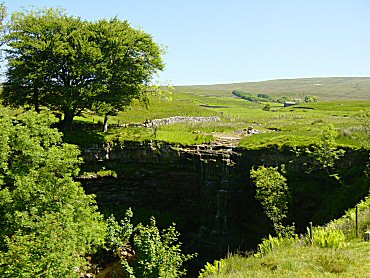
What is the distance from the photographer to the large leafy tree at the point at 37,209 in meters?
16.1

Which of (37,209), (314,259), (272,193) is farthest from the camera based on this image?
(272,193)

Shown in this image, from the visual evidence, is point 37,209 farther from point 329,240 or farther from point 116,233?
point 329,240

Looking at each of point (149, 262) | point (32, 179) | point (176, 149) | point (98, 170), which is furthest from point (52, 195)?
point (176, 149)

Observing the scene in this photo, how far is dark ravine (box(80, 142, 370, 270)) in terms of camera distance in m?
27.8

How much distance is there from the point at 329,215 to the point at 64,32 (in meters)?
27.9

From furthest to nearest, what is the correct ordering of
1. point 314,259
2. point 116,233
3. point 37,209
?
point 116,233
point 37,209
point 314,259

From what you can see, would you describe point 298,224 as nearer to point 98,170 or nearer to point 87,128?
point 98,170

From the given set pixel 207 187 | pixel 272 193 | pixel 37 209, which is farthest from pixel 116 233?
pixel 272 193

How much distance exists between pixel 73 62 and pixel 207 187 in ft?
55.6

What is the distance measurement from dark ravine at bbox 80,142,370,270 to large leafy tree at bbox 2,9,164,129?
16.4 feet

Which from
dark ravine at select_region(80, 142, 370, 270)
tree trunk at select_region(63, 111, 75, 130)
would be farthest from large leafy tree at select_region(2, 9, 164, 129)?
dark ravine at select_region(80, 142, 370, 270)

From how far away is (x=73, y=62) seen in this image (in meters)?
31.5

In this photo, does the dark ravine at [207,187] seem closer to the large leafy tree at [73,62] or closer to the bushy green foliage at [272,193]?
the bushy green foliage at [272,193]

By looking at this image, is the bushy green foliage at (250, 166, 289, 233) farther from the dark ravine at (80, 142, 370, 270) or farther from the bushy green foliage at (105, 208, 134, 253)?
the bushy green foliage at (105, 208, 134, 253)
